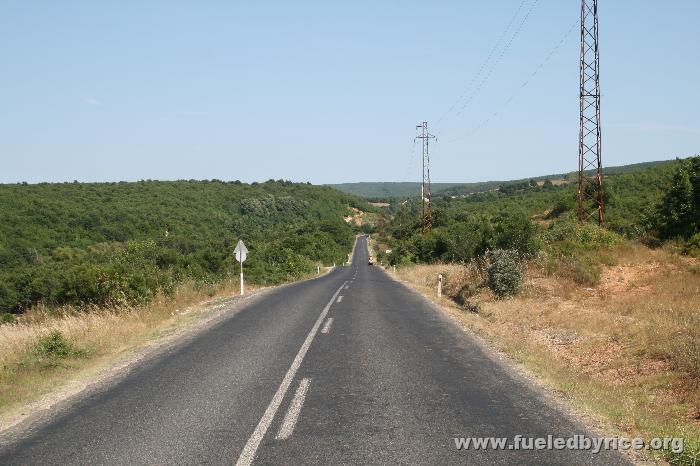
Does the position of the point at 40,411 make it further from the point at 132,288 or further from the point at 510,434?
the point at 132,288

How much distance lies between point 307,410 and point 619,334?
8.12 meters

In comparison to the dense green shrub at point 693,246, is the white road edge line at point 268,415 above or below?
below

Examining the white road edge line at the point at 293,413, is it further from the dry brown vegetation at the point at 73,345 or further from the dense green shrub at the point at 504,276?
the dense green shrub at the point at 504,276

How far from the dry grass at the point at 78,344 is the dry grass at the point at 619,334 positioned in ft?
26.2

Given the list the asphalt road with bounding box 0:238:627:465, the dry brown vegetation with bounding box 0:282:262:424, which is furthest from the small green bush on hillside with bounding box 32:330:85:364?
the asphalt road with bounding box 0:238:627:465

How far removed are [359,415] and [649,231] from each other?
25.1m

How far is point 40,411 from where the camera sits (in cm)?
735

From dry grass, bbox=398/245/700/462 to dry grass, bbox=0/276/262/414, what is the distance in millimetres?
7993

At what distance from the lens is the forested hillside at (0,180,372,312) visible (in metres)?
23.0

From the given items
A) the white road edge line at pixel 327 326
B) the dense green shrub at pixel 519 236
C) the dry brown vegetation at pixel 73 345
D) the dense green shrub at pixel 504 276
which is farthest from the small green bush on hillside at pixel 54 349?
the dense green shrub at pixel 519 236

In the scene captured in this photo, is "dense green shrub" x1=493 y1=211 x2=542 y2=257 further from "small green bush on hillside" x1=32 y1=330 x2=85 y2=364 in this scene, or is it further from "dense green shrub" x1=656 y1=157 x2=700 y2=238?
"small green bush on hillside" x1=32 y1=330 x2=85 y2=364

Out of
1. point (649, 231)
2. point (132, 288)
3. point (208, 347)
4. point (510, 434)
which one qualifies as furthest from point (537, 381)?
point (649, 231)

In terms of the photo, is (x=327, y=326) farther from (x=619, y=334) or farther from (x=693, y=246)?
(x=693, y=246)

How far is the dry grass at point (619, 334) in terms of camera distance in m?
7.43
